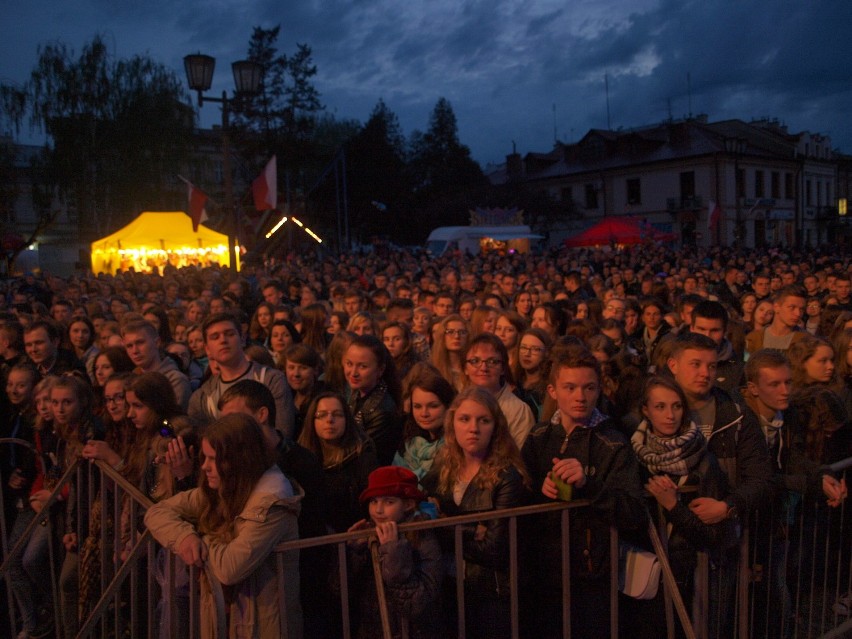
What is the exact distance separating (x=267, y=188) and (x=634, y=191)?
1620 inches

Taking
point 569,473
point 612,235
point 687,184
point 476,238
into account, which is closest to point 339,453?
point 569,473

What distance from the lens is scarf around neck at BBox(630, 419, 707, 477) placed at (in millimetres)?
3084

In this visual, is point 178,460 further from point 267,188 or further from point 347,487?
point 267,188

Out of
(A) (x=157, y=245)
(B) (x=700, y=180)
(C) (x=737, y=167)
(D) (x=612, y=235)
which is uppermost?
(C) (x=737, y=167)

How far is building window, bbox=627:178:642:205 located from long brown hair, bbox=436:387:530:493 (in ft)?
169

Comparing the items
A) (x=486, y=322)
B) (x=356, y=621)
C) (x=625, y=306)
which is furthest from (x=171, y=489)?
(x=625, y=306)

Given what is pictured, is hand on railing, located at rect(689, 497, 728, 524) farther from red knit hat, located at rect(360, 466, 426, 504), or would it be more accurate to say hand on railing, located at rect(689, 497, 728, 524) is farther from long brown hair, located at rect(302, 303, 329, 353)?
long brown hair, located at rect(302, 303, 329, 353)

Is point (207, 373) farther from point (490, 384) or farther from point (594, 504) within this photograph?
point (594, 504)

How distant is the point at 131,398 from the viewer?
154 inches

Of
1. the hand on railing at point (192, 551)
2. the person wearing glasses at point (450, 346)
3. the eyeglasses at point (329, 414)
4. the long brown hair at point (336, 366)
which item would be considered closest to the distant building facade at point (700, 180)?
the person wearing glasses at point (450, 346)

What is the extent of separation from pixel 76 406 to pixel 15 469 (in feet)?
2.30

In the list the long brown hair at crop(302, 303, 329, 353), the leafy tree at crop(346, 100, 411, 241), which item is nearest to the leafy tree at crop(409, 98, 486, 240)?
the leafy tree at crop(346, 100, 411, 241)

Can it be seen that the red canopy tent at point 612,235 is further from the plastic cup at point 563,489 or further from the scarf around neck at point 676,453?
the plastic cup at point 563,489

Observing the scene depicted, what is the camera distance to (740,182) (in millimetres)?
49469
